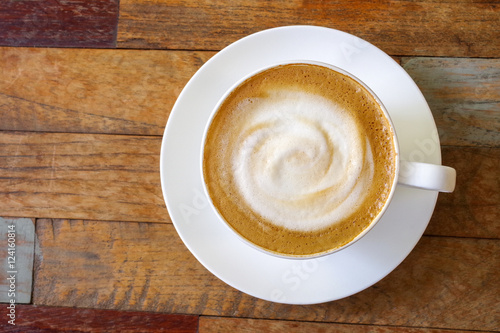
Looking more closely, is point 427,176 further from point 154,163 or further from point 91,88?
point 91,88

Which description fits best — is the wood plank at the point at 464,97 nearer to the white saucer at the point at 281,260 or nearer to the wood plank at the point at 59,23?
the white saucer at the point at 281,260

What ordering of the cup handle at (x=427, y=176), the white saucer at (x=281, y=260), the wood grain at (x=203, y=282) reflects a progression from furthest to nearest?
the wood grain at (x=203, y=282) < the white saucer at (x=281, y=260) < the cup handle at (x=427, y=176)

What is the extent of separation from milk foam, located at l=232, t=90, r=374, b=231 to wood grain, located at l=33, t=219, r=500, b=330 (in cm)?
37

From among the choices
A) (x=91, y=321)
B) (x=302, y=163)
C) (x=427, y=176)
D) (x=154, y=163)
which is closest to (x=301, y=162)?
(x=302, y=163)

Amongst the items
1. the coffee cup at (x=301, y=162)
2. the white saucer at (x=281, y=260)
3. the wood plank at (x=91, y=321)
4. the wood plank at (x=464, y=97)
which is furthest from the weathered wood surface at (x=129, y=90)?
the wood plank at (x=91, y=321)

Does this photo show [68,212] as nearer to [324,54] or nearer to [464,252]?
[324,54]

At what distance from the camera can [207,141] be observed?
919 millimetres

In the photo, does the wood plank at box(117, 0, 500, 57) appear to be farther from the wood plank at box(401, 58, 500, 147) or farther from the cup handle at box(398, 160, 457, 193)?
the cup handle at box(398, 160, 457, 193)

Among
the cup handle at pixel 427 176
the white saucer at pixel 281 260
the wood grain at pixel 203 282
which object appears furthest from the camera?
the wood grain at pixel 203 282

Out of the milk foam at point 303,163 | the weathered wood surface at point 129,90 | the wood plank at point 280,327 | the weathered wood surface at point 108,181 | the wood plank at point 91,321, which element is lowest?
the wood plank at point 280,327

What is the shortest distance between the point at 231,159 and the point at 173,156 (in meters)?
0.16

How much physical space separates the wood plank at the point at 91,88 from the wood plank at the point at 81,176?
0.11 feet

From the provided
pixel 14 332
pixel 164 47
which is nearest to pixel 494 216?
pixel 164 47

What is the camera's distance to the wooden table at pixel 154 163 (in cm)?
117
